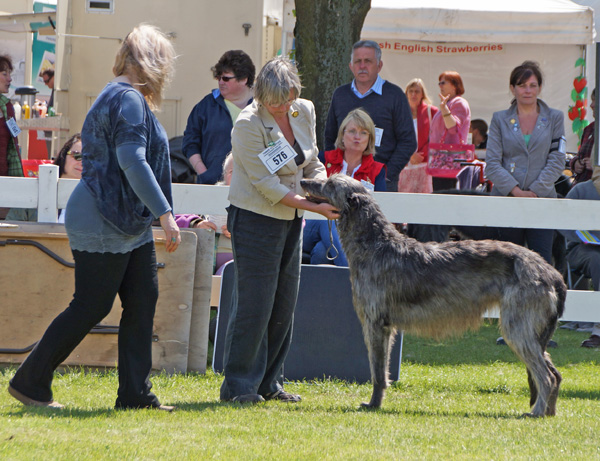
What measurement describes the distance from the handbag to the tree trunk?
1.87 meters

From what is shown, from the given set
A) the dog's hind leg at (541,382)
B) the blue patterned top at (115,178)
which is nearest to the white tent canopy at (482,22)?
the dog's hind leg at (541,382)

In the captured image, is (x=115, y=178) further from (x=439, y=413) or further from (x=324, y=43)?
(x=324, y=43)

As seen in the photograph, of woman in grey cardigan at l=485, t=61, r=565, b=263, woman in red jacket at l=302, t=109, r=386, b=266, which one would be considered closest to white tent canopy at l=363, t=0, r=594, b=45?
woman in grey cardigan at l=485, t=61, r=565, b=263

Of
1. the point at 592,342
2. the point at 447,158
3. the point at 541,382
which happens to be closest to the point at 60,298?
the point at 541,382

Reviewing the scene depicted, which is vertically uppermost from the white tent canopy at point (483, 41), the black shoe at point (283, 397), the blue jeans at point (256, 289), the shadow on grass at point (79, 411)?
the white tent canopy at point (483, 41)

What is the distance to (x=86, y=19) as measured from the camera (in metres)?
12.0

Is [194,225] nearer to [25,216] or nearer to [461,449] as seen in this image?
[25,216]

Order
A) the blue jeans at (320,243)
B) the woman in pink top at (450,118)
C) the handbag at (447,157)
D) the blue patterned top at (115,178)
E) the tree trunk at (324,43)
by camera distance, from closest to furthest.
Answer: the blue patterned top at (115,178) < the blue jeans at (320,243) < the tree trunk at (324,43) < the handbag at (447,157) < the woman in pink top at (450,118)

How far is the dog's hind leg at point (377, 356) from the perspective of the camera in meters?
5.42

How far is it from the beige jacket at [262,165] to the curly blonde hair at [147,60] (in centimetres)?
61

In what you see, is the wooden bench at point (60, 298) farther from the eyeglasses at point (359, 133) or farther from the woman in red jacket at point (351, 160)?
the eyeglasses at point (359, 133)

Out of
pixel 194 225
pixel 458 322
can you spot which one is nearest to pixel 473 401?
pixel 458 322

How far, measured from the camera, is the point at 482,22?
12.2m

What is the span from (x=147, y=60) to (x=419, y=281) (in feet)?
6.87
